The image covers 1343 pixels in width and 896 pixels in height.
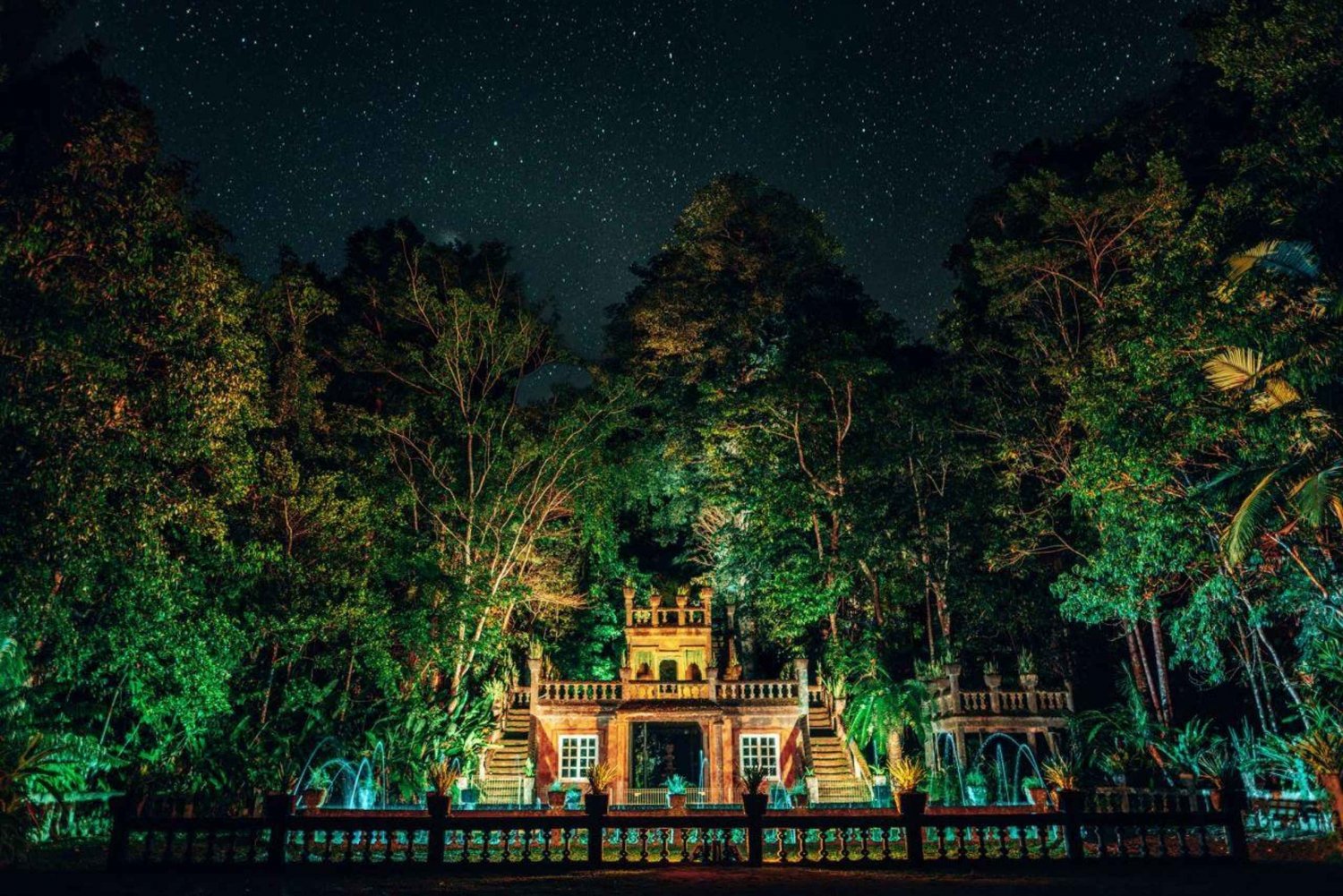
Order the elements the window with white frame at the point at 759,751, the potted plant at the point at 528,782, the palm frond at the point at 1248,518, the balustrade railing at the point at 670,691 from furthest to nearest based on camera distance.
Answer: the balustrade railing at the point at 670,691 → the window with white frame at the point at 759,751 → the potted plant at the point at 528,782 → the palm frond at the point at 1248,518

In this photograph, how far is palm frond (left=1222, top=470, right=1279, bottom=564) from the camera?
1220 cm

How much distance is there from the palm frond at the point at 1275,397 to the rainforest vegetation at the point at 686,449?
0.06 m

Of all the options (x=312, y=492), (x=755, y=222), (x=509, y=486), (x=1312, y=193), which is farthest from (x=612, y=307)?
(x=1312, y=193)

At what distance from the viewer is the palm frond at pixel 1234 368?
43.6 feet

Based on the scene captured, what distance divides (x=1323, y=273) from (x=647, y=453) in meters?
20.7

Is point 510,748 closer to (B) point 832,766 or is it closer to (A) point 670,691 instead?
(A) point 670,691

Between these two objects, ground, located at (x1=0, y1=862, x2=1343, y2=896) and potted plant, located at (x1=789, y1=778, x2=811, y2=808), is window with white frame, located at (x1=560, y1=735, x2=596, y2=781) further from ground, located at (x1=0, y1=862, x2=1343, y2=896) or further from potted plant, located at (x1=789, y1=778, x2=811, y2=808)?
ground, located at (x1=0, y1=862, x2=1343, y2=896)

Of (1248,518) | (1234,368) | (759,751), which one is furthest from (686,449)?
(1248,518)

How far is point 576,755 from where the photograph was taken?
912 inches

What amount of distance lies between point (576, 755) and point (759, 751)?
517 centimetres

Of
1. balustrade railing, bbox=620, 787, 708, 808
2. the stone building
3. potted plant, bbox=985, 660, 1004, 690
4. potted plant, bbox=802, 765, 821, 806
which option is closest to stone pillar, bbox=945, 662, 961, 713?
potted plant, bbox=985, 660, 1004, 690

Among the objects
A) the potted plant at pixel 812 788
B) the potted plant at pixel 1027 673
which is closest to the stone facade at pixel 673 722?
the potted plant at pixel 812 788

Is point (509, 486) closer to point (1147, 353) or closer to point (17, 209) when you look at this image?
point (17, 209)

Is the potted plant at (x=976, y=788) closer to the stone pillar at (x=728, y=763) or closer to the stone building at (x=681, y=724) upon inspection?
the stone building at (x=681, y=724)
